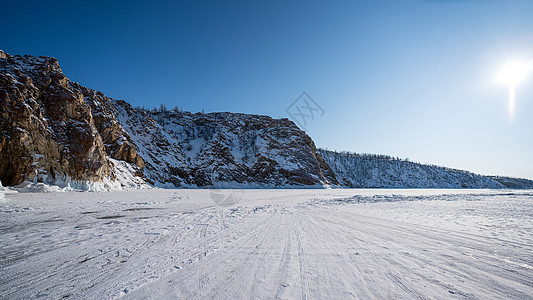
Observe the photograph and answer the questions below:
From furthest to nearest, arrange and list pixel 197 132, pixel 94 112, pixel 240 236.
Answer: pixel 197 132 < pixel 94 112 < pixel 240 236

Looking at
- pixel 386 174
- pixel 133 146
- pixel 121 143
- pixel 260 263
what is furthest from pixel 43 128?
pixel 386 174

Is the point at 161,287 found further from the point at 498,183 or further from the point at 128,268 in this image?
the point at 498,183

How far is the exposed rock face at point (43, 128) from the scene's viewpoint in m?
21.2

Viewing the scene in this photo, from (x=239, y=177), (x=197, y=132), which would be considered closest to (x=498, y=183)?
(x=239, y=177)

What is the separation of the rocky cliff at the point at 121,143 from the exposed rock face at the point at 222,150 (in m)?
0.33

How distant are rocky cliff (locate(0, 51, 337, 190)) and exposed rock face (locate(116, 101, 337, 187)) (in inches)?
13.1

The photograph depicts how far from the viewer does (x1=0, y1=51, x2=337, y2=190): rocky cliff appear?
22.5m

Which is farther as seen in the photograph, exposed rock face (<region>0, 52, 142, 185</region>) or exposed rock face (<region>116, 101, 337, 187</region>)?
exposed rock face (<region>116, 101, 337, 187</region>)

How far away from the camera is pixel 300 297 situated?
8.03 feet

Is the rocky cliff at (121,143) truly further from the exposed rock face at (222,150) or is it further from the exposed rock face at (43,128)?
the exposed rock face at (222,150)

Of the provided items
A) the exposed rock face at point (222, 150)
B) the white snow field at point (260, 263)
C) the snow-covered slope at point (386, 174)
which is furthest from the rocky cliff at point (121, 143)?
the snow-covered slope at point (386, 174)

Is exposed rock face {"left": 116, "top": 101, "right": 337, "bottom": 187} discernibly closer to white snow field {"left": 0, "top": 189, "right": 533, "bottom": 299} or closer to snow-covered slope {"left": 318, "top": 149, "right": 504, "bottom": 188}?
white snow field {"left": 0, "top": 189, "right": 533, "bottom": 299}

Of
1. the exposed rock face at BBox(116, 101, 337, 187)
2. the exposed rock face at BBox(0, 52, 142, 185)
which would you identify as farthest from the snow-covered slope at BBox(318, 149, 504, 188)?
the exposed rock face at BBox(0, 52, 142, 185)

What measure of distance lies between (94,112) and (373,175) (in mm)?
137179
